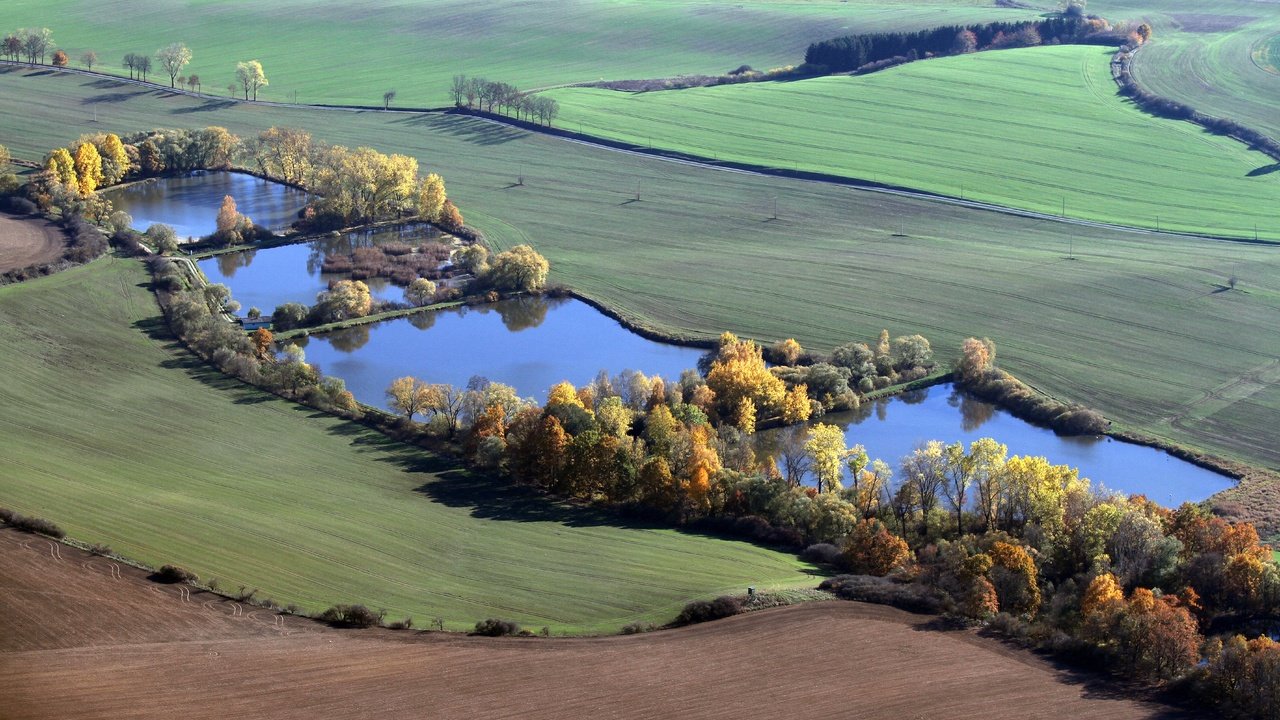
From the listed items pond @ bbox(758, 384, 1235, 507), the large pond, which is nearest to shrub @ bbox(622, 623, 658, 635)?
pond @ bbox(758, 384, 1235, 507)

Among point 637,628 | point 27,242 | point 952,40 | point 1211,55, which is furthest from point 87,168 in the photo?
point 1211,55

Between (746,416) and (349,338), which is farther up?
(746,416)

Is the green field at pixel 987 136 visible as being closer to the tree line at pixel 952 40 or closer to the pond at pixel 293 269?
the tree line at pixel 952 40

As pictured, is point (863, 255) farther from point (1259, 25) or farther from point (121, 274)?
point (1259, 25)

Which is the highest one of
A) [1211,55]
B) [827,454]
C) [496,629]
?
[1211,55]

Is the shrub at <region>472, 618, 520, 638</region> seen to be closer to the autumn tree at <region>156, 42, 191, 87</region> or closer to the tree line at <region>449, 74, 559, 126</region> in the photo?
the tree line at <region>449, 74, 559, 126</region>

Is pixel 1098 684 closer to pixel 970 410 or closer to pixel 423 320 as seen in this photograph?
pixel 970 410
